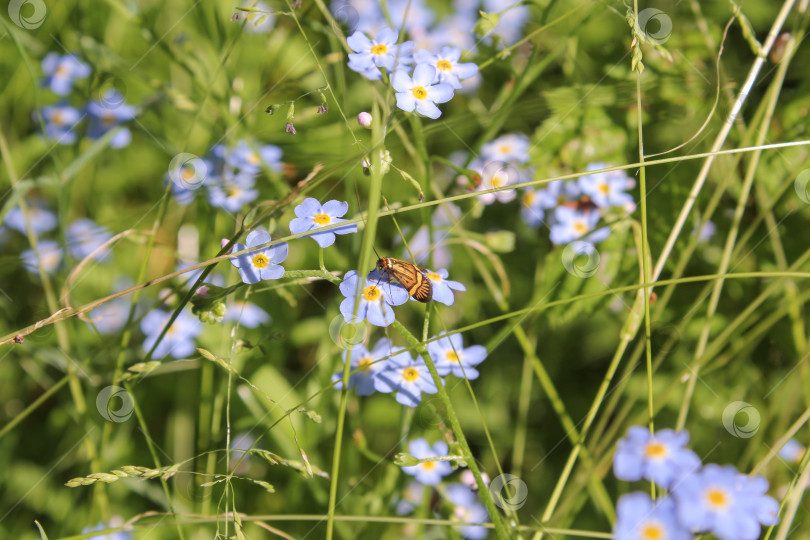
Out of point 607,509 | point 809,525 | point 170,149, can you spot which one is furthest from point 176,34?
point 809,525

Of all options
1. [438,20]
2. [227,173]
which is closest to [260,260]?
[227,173]

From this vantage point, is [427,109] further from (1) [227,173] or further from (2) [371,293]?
(1) [227,173]

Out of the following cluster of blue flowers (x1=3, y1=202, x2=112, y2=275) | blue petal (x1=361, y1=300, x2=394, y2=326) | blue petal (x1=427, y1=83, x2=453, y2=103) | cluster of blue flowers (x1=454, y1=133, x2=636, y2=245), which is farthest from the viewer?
cluster of blue flowers (x1=3, y1=202, x2=112, y2=275)

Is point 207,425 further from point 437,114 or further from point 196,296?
point 437,114

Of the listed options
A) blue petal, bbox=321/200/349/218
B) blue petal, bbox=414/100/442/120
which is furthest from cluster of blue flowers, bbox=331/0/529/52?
blue petal, bbox=321/200/349/218

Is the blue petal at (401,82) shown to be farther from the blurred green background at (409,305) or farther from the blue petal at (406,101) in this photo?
the blurred green background at (409,305)

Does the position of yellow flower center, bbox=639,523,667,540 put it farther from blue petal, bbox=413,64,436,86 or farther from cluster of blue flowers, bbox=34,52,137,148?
cluster of blue flowers, bbox=34,52,137,148
